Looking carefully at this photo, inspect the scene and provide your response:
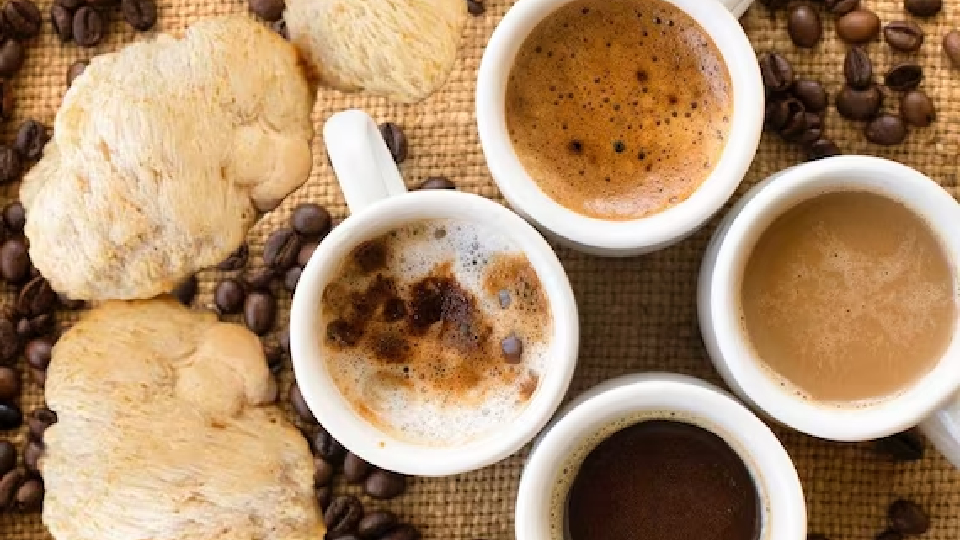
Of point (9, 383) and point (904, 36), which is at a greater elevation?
point (904, 36)

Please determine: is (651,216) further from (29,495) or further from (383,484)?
(29,495)

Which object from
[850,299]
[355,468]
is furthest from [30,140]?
[850,299]

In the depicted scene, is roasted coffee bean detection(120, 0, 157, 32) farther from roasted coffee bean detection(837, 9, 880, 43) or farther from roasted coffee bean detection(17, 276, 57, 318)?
roasted coffee bean detection(837, 9, 880, 43)

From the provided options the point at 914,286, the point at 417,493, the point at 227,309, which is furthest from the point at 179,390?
the point at 914,286

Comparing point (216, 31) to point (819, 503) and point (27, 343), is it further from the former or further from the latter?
point (819, 503)

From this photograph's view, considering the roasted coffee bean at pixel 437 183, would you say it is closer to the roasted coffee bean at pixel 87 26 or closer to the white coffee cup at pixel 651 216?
the white coffee cup at pixel 651 216

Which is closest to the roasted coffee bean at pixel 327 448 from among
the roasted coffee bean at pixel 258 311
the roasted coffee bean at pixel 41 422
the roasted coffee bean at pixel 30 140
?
the roasted coffee bean at pixel 258 311
